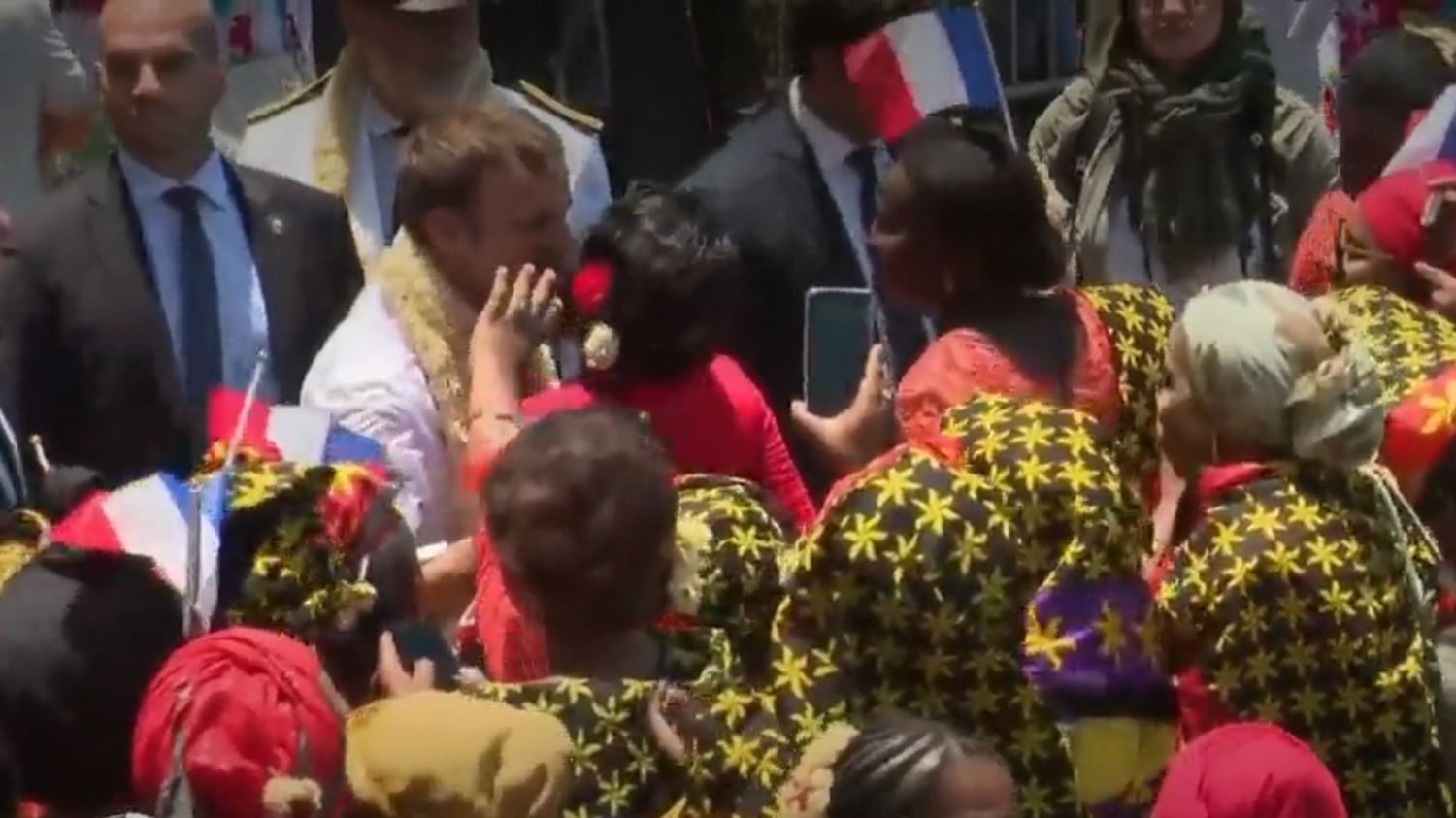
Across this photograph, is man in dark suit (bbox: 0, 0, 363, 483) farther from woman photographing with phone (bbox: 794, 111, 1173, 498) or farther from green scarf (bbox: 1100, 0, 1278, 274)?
green scarf (bbox: 1100, 0, 1278, 274)

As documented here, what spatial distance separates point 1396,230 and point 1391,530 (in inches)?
33.4

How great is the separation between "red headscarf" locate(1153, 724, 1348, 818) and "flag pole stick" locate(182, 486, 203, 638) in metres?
0.91

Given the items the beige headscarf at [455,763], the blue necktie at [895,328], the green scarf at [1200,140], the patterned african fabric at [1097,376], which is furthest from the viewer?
the green scarf at [1200,140]

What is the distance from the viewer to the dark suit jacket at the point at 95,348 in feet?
10.8

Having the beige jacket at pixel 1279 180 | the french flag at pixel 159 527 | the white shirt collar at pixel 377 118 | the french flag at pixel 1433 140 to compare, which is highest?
the french flag at pixel 159 527

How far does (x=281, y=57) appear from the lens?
172 inches

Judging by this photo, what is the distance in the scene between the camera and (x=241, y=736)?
2.05 meters

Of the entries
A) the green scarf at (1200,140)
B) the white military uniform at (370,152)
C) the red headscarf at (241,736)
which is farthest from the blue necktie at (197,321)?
the green scarf at (1200,140)

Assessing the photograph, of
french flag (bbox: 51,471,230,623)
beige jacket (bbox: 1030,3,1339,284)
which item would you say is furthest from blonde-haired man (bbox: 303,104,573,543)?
beige jacket (bbox: 1030,3,1339,284)

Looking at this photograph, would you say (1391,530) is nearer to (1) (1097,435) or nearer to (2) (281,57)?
(1) (1097,435)

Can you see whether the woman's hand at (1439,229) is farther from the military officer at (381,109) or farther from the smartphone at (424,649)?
the smartphone at (424,649)

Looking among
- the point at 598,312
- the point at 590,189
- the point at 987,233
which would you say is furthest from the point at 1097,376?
the point at 590,189

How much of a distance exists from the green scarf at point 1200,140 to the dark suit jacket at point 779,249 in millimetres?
1042

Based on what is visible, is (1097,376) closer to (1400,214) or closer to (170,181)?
(1400,214)
